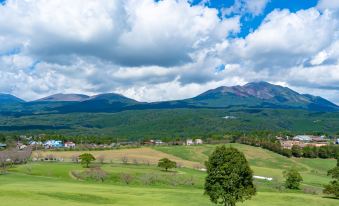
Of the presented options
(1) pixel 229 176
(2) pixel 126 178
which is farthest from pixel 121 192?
(1) pixel 229 176

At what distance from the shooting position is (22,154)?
185 metres

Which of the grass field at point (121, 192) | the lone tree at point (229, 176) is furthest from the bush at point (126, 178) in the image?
the lone tree at point (229, 176)

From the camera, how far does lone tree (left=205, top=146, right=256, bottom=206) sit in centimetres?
5941

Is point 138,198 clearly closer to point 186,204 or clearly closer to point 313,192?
point 186,204

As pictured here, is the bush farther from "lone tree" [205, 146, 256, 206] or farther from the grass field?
"lone tree" [205, 146, 256, 206]

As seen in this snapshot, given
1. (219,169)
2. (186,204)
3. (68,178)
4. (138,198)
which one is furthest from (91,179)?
(219,169)

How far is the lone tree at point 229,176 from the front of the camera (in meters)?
59.4

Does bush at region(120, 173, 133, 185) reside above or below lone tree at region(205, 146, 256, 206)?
below

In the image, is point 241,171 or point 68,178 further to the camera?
point 68,178

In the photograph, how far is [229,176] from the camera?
5931 centimetres

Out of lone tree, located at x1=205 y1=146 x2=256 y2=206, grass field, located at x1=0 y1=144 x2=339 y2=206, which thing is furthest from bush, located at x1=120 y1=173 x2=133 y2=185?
lone tree, located at x1=205 y1=146 x2=256 y2=206

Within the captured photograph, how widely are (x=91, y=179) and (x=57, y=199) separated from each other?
183ft

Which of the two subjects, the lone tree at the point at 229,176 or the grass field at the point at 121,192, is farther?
the grass field at the point at 121,192

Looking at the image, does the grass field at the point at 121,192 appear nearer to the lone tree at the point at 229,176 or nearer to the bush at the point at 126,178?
the bush at the point at 126,178
